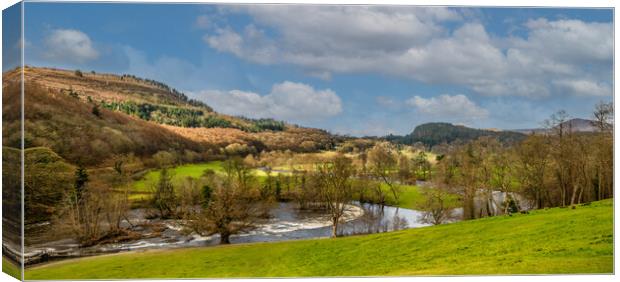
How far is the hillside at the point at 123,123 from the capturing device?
15766mm

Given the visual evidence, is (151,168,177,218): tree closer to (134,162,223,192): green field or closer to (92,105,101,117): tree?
(134,162,223,192): green field

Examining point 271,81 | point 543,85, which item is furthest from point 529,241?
point 271,81

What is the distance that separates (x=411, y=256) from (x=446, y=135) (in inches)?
142

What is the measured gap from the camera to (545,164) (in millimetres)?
18359

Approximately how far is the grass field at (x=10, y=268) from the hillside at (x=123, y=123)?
9.64ft

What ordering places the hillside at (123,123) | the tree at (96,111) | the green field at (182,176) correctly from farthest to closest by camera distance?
1. the green field at (182,176)
2. the tree at (96,111)
3. the hillside at (123,123)

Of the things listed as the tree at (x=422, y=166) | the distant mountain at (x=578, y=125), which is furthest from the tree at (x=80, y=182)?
the distant mountain at (x=578, y=125)

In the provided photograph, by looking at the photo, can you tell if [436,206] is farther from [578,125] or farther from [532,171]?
[578,125]

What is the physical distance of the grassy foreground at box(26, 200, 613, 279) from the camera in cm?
1588

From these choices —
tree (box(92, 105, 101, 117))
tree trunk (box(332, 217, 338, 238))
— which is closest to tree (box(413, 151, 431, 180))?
tree trunk (box(332, 217, 338, 238))

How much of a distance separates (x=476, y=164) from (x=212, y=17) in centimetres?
867

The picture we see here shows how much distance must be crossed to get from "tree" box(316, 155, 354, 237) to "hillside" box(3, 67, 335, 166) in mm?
645

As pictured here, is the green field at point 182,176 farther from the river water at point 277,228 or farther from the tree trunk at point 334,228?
the tree trunk at point 334,228

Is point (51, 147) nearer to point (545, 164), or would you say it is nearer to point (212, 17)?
point (212, 17)
